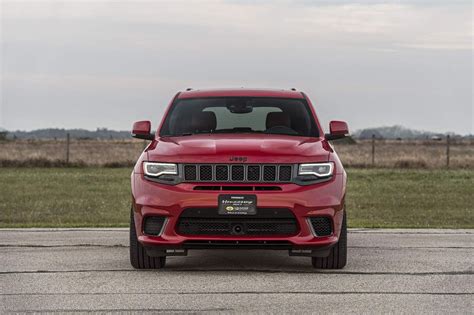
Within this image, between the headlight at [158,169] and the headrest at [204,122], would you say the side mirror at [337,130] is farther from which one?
the headlight at [158,169]

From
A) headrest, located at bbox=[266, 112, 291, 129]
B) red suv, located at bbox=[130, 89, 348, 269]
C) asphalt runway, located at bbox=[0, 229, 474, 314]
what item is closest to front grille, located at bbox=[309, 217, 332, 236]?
red suv, located at bbox=[130, 89, 348, 269]

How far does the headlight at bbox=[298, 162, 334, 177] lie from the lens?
888cm

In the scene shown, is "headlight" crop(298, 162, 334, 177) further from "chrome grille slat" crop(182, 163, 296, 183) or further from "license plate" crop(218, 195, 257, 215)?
"license plate" crop(218, 195, 257, 215)

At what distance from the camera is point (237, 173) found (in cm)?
882

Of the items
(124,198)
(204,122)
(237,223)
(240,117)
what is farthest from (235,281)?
(124,198)

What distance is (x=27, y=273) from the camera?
29.6ft

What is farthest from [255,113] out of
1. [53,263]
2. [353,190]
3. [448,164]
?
[448,164]

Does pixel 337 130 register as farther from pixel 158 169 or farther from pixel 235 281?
pixel 235 281

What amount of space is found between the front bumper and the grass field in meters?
6.75

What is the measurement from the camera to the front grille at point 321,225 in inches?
348

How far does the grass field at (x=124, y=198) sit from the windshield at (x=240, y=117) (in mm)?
5415

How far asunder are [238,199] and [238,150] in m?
0.51

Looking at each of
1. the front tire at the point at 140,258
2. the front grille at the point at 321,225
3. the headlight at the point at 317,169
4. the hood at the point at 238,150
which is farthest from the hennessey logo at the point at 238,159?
the front tire at the point at 140,258

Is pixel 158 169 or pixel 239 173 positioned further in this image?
pixel 158 169
